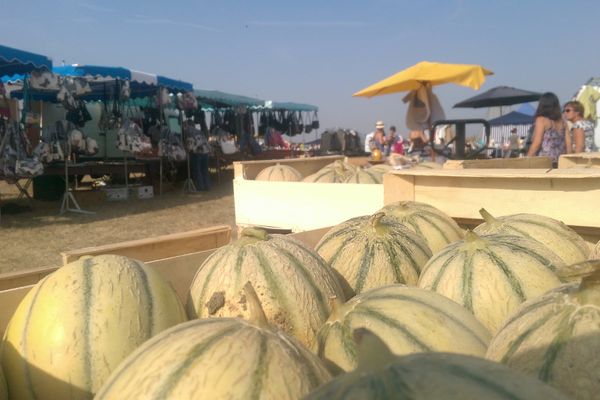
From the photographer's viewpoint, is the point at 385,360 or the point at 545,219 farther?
the point at 545,219

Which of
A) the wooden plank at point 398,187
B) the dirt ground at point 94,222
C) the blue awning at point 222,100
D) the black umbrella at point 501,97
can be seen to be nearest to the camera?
the wooden plank at point 398,187

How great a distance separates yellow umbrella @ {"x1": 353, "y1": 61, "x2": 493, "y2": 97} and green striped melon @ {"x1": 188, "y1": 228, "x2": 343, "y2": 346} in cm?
805

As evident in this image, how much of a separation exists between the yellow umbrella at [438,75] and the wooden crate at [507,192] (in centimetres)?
671

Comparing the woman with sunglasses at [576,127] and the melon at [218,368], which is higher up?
the woman with sunglasses at [576,127]

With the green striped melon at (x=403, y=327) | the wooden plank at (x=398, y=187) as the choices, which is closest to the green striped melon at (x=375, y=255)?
the green striped melon at (x=403, y=327)

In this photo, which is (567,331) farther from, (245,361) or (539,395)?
(245,361)

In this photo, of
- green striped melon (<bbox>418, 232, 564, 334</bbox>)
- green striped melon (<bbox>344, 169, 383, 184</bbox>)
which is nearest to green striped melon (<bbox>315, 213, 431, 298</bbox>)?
green striped melon (<bbox>418, 232, 564, 334</bbox>)

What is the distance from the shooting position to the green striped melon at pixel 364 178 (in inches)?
167

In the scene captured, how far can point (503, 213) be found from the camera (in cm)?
269

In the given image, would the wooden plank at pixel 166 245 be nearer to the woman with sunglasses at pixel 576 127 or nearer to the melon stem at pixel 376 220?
Result: the melon stem at pixel 376 220

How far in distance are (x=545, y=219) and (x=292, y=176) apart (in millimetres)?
3096

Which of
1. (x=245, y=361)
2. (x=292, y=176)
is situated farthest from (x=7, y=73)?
(x=245, y=361)

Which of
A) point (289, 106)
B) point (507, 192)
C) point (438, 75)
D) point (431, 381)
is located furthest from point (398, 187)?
point (289, 106)

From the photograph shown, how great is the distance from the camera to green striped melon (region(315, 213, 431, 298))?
1.99 metres
